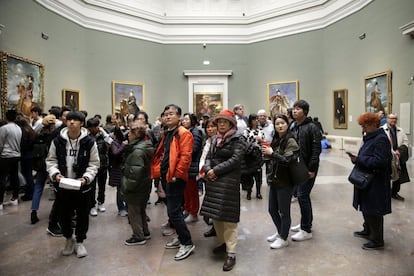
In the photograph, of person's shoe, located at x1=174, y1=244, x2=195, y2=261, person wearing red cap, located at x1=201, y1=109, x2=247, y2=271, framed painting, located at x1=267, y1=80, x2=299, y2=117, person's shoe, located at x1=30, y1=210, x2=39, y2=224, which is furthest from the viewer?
framed painting, located at x1=267, y1=80, x2=299, y2=117

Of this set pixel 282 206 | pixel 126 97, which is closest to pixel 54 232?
pixel 282 206

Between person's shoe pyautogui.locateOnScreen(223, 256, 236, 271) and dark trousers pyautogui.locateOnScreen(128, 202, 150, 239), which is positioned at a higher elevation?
dark trousers pyautogui.locateOnScreen(128, 202, 150, 239)

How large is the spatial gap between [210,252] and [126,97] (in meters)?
13.5

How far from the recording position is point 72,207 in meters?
3.68

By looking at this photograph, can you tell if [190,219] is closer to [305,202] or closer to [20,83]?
[305,202]

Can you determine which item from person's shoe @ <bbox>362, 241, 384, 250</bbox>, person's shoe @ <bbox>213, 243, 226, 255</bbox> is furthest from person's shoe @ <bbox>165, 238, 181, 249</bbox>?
person's shoe @ <bbox>362, 241, 384, 250</bbox>

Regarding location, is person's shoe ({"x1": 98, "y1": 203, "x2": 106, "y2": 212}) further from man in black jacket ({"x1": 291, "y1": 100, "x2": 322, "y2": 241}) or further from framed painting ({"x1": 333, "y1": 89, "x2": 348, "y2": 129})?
framed painting ({"x1": 333, "y1": 89, "x2": 348, "y2": 129})

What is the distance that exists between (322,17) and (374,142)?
13.8 meters

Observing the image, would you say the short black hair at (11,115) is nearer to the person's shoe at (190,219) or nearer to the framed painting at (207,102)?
the person's shoe at (190,219)

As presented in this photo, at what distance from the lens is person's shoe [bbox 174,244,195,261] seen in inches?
140

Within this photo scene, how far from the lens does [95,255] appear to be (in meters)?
3.73

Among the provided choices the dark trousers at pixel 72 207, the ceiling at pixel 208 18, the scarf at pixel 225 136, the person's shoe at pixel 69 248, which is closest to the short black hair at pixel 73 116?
the dark trousers at pixel 72 207

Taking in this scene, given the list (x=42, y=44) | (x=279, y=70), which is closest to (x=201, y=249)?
(x=42, y=44)

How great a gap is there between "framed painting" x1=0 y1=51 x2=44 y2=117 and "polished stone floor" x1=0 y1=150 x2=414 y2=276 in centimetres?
495
